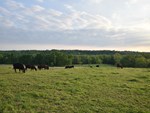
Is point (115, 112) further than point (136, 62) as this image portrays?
No

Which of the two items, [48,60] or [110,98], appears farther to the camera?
[48,60]

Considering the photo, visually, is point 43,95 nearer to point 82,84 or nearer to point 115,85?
point 82,84

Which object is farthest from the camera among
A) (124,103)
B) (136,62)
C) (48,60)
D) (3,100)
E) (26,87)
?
(48,60)

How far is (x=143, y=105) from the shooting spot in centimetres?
1795

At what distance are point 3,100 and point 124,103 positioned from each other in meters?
9.02

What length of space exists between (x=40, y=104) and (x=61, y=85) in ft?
18.0

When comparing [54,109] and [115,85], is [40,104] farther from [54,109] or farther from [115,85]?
[115,85]

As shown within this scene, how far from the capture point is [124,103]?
704 inches

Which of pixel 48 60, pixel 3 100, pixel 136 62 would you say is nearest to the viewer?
pixel 3 100

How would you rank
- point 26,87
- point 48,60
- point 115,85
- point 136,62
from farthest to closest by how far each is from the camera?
1. point 48,60
2. point 136,62
3. point 115,85
4. point 26,87

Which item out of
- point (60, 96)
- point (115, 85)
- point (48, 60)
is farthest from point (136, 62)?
point (60, 96)

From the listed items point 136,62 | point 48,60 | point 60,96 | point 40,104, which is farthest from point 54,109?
point 48,60

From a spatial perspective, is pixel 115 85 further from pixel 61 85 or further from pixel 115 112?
→ pixel 115 112

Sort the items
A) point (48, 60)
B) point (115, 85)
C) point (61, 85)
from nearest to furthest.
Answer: point (61, 85) < point (115, 85) < point (48, 60)
